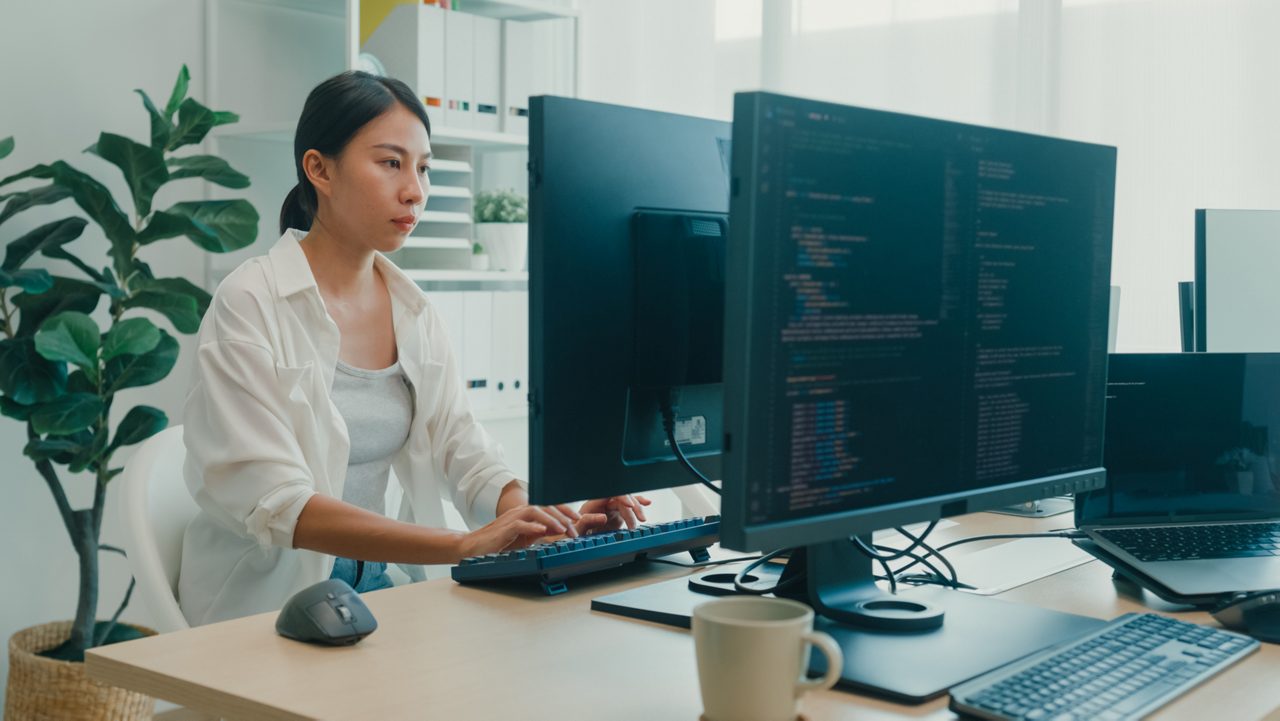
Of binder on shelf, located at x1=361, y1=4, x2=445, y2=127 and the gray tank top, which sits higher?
binder on shelf, located at x1=361, y1=4, x2=445, y2=127

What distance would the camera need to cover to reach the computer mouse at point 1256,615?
111cm

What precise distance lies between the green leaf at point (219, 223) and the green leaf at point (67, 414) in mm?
351

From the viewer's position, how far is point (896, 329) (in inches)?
39.1

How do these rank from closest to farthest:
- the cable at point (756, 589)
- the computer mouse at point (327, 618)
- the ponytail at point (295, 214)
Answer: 1. the computer mouse at point (327, 618)
2. the cable at point (756, 589)
3. the ponytail at point (295, 214)

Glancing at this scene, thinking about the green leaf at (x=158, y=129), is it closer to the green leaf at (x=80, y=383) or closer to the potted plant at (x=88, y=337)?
the potted plant at (x=88, y=337)

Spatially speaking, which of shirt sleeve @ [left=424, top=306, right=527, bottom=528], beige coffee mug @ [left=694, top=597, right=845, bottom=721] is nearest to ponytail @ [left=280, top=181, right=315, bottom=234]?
shirt sleeve @ [left=424, top=306, right=527, bottom=528]

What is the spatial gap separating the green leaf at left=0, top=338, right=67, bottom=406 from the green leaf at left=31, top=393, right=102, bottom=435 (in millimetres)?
20

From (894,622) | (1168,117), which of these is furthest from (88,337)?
(1168,117)

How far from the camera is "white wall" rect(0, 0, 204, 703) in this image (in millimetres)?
2639

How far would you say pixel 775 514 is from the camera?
35.6 inches

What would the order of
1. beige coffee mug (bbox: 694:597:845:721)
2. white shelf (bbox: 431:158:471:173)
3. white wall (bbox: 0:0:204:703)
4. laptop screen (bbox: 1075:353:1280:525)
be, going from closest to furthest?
beige coffee mug (bbox: 694:597:845:721) < laptop screen (bbox: 1075:353:1280:525) < white wall (bbox: 0:0:204:703) < white shelf (bbox: 431:158:471:173)

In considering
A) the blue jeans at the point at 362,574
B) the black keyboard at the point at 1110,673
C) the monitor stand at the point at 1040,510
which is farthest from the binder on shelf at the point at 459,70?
the black keyboard at the point at 1110,673

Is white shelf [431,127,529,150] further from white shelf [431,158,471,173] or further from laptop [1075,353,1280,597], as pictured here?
laptop [1075,353,1280,597]

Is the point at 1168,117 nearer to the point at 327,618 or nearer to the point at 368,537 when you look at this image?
the point at 368,537
